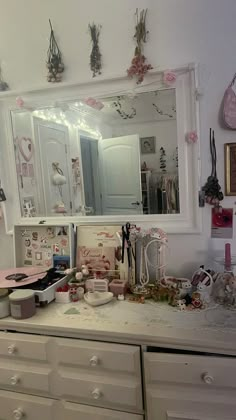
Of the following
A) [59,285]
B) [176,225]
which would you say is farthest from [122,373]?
[176,225]

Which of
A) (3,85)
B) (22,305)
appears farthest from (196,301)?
(3,85)

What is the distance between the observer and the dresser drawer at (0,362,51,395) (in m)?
1.22

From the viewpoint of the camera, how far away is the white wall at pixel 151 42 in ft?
4.41

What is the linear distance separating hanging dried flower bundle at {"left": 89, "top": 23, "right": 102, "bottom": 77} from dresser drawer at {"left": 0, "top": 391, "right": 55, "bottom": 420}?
1514 millimetres

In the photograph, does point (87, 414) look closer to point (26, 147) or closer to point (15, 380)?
point (15, 380)

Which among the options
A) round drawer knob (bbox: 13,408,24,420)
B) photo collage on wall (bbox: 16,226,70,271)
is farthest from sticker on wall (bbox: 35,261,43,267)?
round drawer knob (bbox: 13,408,24,420)

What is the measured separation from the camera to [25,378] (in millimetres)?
1235

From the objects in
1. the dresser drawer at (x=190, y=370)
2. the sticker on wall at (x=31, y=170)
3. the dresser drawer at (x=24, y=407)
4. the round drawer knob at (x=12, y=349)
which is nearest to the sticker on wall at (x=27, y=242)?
the sticker on wall at (x=31, y=170)

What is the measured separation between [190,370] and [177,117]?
1.07 m

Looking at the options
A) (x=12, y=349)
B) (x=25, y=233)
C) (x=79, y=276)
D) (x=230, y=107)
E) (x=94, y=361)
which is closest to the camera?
(x=94, y=361)

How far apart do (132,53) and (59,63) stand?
39 centimetres

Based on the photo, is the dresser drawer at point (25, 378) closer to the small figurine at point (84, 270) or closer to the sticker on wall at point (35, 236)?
the small figurine at point (84, 270)

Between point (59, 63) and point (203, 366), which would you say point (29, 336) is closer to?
point (203, 366)

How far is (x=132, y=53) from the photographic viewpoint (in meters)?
1.46
